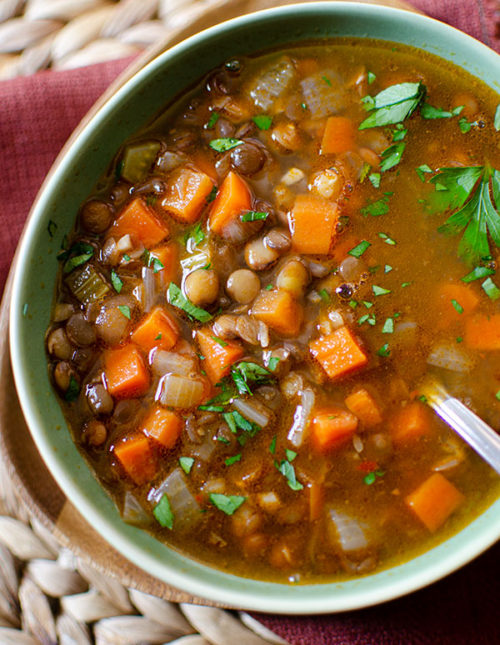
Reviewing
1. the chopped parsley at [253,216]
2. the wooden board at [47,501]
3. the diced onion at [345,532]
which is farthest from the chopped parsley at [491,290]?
the wooden board at [47,501]

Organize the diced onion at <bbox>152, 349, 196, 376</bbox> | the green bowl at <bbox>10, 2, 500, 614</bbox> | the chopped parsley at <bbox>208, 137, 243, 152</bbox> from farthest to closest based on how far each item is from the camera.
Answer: the chopped parsley at <bbox>208, 137, 243, 152</bbox>
the diced onion at <bbox>152, 349, 196, 376</bbox>
the green bowl at <bbox>10, 2, 500, 614</bbox>

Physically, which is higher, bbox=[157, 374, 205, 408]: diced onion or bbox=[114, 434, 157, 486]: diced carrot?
bbox=[157, 374, 205, 408]: diced onion

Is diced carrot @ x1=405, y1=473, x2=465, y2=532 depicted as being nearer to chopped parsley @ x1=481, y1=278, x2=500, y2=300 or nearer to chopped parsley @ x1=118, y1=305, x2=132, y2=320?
chopped parsley @ x1=481, y1=278, x2=500, y2=300

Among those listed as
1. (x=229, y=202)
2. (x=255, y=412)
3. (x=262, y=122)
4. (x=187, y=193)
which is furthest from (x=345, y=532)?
(x=262, y=122)

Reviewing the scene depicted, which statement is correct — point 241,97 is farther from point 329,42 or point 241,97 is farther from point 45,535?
point 45,535

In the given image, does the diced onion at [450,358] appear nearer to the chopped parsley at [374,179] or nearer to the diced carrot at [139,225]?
the chopped parsley at [374,179]

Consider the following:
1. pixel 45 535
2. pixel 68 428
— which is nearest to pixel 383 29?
pixel 68 428

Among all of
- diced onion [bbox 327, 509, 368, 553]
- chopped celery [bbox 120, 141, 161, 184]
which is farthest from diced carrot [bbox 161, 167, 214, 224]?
diced onion [bbox 327, 509, 368, 553]
